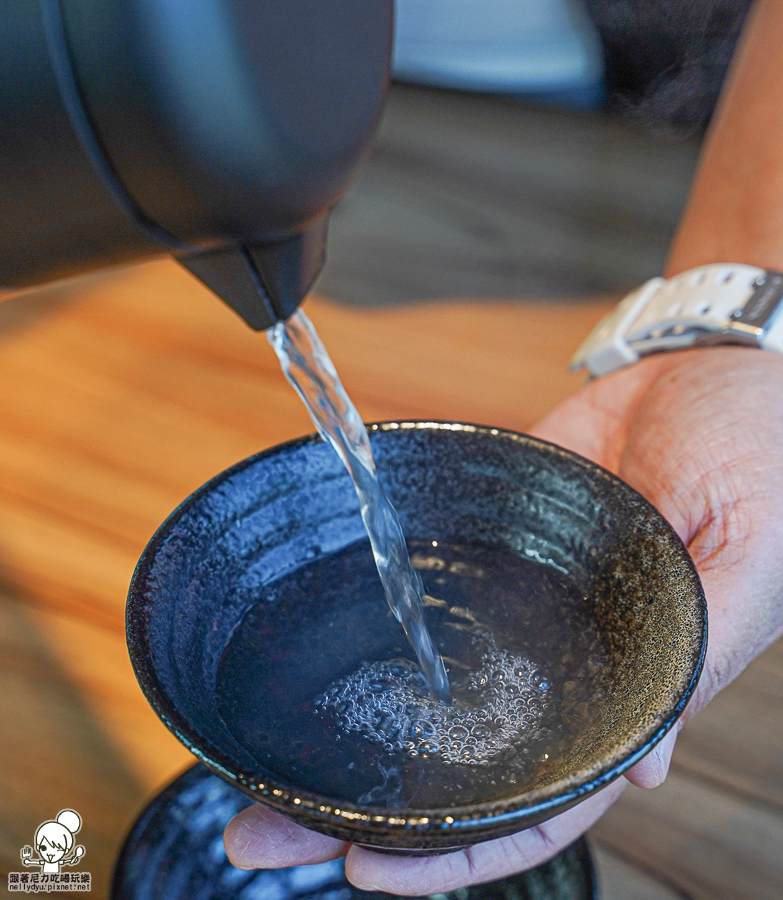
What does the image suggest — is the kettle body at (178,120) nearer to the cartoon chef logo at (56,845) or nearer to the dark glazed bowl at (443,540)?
the dark glazed bowl at (443,540)

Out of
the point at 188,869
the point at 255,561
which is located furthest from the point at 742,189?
the point at 188,869

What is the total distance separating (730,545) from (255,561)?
1.03 feet

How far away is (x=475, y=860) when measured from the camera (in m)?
0.52

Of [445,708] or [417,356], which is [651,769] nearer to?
[445,708]

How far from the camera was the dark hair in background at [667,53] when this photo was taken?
3.97 feet

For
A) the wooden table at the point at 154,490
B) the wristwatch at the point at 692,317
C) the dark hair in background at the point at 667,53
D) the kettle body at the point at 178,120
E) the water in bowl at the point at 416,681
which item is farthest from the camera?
the dark hair in background at the point at 667,53

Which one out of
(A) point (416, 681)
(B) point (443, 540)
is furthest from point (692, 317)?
(A) point (416, 681)

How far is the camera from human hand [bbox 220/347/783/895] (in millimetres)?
504

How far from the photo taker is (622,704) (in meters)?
0.46

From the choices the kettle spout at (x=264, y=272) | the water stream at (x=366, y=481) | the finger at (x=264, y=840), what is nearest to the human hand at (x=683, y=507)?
the finger at (x=264, y=840)

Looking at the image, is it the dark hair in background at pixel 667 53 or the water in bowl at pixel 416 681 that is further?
the dark hair in background at pixel 667 53

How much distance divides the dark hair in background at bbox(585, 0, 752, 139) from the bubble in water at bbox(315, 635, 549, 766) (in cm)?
99

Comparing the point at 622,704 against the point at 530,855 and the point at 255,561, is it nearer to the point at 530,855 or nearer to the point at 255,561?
the point at 530,855

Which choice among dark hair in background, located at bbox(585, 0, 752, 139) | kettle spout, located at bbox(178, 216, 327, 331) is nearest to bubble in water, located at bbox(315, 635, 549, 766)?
kettle spout, located at bbox(178, 216, 327, 331)
